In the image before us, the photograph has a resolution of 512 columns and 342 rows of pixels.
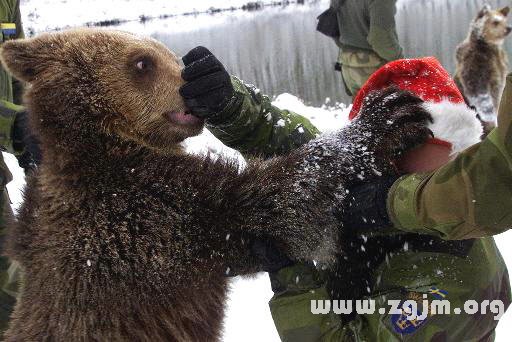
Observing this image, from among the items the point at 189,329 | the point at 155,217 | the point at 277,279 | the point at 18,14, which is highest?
the point at 18,14

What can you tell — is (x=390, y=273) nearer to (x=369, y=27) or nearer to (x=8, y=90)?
(x=8, y=90)

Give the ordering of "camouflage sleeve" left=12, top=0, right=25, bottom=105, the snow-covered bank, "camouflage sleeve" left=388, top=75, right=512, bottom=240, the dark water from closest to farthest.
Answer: "camouflage sleeve" left=388, top=75, right=512, bottom=240 < "camouflage sleeve" left=12, top=0, right=25, bottom=105 < the dark water < the snow-covered bank

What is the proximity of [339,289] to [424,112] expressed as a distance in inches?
32.6

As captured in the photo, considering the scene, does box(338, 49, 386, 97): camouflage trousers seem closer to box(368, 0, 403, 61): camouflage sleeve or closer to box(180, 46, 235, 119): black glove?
box(368, 0, 403, 61): camouflage sleeve

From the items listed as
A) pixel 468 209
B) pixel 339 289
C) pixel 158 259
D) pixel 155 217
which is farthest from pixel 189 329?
pixel 468 209

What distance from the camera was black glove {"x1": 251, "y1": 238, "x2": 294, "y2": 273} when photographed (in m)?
2.09

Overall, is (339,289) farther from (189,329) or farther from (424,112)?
(424,112)

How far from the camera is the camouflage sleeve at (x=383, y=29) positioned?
5582 mm

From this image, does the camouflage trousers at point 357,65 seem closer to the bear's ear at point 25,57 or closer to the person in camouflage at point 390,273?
the person in camouflage at point 390,273

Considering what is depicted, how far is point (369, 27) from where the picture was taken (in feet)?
19.7

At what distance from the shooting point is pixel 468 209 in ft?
4.73

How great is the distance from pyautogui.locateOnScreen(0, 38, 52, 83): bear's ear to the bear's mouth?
556 mm

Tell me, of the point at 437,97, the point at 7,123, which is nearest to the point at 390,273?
the point at 437,97

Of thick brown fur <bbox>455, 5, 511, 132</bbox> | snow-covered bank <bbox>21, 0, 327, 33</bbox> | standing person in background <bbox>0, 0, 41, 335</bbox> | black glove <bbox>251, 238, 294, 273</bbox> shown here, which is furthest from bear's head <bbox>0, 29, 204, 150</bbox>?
snow-covered bank <bbox>21, 0, 327, 33</bbox>
